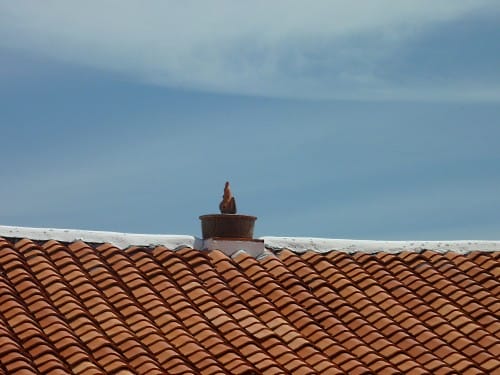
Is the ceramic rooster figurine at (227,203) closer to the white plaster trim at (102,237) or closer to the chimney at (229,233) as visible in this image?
the chimney at (229,233)

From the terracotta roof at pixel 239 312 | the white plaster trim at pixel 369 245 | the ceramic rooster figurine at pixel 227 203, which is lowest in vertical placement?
the terracotta roof at pixel 239 312

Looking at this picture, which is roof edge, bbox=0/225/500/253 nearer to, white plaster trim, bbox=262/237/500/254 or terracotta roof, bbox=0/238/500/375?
white plaster trim, bbox=262/237/500/254

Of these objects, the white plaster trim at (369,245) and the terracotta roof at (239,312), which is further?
the white plaster trim at (369,245)

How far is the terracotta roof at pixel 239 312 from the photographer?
1066 centimetres

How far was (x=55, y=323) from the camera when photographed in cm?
1089

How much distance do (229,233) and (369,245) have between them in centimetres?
221

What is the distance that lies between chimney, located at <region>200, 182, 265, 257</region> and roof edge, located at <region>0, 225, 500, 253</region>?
0.23 metres

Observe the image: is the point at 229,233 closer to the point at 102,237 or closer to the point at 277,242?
the point at 277,242

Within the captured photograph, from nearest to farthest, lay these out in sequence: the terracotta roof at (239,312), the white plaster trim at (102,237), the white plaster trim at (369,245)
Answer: the terracotta roof at (239,312) → the white plaster trim at (102,237) → the white plaster trim at (369,245)

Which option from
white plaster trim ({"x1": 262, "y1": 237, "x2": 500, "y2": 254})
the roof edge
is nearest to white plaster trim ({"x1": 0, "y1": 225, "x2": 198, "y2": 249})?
the roof edge

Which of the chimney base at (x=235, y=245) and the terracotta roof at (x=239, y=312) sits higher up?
the chimney base at (x=235, y=245)

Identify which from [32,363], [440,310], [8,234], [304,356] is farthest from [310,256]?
[32,363]

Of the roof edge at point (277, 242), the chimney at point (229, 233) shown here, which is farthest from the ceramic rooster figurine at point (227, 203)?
the roof edge at point (277, 242)

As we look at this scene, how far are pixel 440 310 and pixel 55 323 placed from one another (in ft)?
16.0
